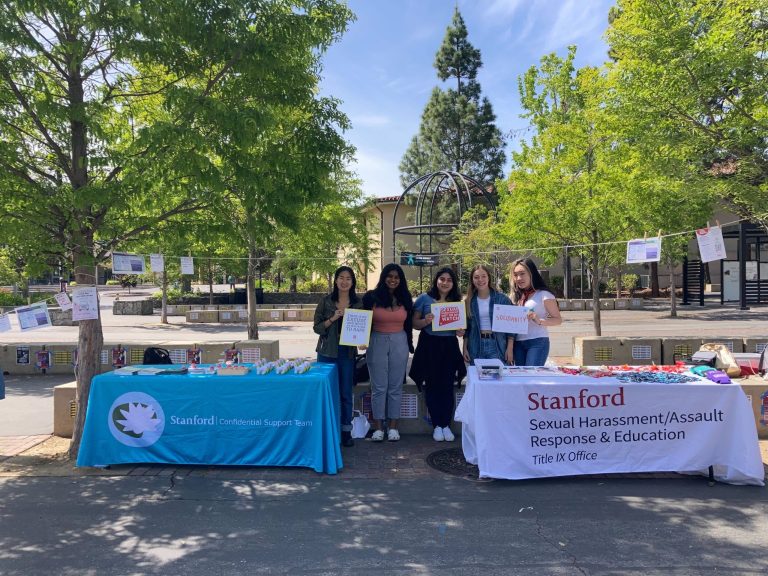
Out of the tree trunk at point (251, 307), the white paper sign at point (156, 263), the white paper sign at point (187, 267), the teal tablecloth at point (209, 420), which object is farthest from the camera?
the white paper sign at point (187, 267)

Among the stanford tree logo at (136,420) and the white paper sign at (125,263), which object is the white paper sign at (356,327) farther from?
the white paper sign at (125,263)

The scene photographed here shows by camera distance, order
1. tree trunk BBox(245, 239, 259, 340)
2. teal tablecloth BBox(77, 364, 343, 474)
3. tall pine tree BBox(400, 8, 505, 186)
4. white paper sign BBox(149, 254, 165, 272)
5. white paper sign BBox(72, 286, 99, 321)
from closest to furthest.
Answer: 1. teal tablecloth BBox(77, 364, 343, 474)
2. white paper sign BBox(72, 286, 99, 321)
3. white paper sign BBox(149, 254, 165, 272)
4. tree trunk BBox(245, 239, 259, 340)
5. tall pine tree BBox(400, 8, 505, 186)

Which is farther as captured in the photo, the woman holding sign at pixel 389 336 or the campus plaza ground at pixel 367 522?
the woman holding sign at pixel 389 336

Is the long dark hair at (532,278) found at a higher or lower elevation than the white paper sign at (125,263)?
lower

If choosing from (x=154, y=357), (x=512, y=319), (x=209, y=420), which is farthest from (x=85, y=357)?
(x=512, y=319)

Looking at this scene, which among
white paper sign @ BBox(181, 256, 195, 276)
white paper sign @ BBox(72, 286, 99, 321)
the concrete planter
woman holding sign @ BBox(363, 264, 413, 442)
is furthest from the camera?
the concrete planter

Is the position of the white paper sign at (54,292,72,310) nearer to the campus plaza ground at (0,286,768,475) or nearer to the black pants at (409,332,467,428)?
the campus plaza ground at (0,286,768,475)

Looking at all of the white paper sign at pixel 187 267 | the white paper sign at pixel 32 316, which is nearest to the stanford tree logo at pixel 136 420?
the white paper sign at pixel 32 316

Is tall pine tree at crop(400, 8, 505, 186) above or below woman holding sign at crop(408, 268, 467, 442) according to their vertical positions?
above

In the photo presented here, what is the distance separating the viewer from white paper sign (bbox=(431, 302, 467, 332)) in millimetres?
5699

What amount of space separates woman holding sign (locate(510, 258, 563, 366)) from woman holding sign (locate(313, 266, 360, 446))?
184 centimetres

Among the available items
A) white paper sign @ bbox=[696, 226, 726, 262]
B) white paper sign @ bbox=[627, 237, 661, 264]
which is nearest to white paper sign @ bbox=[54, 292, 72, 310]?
white paper sign @ bbox=[696, 226, 726, 262]

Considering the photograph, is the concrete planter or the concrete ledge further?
the concrete planter

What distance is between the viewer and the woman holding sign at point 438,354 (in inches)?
233
